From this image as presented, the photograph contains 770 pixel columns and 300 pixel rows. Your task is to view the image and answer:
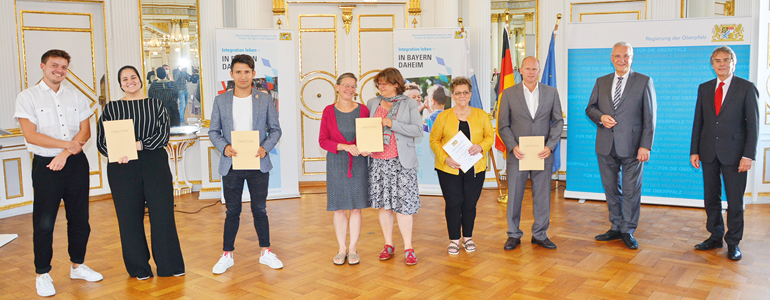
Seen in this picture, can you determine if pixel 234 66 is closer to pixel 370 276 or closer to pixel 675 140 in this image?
pixel 370 276

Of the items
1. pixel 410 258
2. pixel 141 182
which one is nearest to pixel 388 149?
pixel 410 258

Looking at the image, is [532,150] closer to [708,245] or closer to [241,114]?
[708,245]

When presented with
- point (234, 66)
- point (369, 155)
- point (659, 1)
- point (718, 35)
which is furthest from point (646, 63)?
point (234, 66)

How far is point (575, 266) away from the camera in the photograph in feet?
12.0

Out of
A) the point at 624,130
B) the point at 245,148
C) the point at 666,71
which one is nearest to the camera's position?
the point at 245,148

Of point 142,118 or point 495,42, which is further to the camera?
point 495,42

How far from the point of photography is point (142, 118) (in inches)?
132

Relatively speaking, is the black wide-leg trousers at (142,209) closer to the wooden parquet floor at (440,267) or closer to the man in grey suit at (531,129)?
the wooden parquet floor at (440,267)

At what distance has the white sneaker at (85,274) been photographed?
3.51 m

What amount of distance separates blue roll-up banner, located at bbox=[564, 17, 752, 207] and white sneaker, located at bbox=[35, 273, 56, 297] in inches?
195

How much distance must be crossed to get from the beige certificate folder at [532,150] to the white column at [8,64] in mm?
5332

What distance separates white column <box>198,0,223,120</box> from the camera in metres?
6.50

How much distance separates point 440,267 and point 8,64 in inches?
205

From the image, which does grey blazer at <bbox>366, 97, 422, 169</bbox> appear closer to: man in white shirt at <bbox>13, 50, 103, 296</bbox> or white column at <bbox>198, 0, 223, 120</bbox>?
man in white shirt at <bbox>13, 50, 103, 296</bbox>
